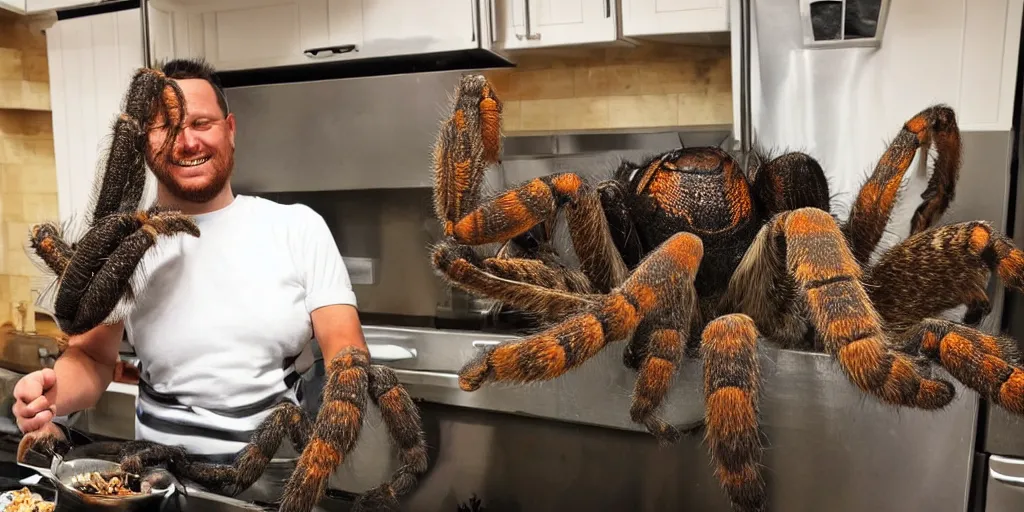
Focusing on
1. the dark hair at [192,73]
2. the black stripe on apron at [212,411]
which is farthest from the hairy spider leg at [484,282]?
the dark hair at [192,73]

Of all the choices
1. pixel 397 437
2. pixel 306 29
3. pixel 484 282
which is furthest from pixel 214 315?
pixel 306 29

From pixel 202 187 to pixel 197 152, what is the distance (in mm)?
59

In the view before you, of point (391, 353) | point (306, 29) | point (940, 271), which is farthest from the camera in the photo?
point (306, 29)

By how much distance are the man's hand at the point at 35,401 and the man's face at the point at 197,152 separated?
36cm

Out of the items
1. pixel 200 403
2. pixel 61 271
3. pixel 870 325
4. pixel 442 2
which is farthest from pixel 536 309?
pixel 442 2

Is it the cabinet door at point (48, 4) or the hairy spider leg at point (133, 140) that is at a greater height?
the cabinet door at point (48, 4)

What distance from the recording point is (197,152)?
1.18 metres

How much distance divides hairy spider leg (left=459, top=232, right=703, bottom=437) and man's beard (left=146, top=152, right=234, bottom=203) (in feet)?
2.09

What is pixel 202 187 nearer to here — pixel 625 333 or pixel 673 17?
pixel 625 333

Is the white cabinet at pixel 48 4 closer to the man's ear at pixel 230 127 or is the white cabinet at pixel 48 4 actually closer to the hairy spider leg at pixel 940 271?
the man's ear at pixel 230 127

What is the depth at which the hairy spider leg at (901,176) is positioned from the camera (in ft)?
3.32

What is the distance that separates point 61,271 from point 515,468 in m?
0.84

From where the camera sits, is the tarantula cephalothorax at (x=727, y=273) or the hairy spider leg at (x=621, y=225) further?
the hairy spider leg at (x=621, y=225)

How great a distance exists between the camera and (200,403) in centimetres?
121
